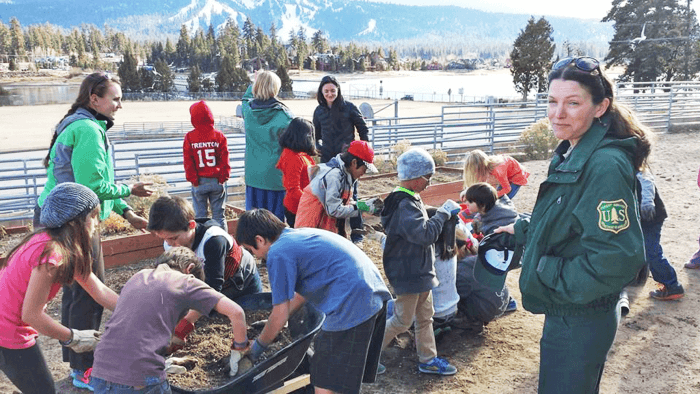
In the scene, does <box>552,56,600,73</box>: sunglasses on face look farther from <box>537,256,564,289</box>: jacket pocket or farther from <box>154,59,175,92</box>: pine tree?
<box>154,59,175,92</box>: pine tree

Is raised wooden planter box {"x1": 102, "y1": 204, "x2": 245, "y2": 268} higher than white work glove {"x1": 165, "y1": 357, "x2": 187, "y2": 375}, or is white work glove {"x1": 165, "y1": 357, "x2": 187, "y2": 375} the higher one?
white work glove {"x1": 165, "y1": 357, "x2": 187, "y2": 375}

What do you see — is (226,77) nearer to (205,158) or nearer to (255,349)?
(205,158)

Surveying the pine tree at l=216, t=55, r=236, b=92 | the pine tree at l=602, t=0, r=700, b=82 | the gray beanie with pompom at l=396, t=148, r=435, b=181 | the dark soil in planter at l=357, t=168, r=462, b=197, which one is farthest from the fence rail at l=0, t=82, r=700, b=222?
the pine tree at l=216, t=55, r=236, b=92

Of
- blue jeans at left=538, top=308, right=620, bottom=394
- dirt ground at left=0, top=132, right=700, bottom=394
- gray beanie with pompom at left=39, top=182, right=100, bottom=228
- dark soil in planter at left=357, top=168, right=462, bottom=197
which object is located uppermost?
gray beanie with pompom at left=39, top=182, right=100, bottom=228

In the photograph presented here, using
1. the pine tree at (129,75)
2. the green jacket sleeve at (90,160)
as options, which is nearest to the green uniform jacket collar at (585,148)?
the green jacket sleeve at (90,160)

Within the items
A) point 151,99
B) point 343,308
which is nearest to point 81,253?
point 343,308

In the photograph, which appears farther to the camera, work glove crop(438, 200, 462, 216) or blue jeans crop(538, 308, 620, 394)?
work glove crop(438, 200, 462, 216)

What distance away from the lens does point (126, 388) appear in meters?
2.33

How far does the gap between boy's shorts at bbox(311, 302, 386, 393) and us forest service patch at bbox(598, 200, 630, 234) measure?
123 centimetres

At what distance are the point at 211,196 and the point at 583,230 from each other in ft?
14.0

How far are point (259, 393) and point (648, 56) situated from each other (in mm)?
42211

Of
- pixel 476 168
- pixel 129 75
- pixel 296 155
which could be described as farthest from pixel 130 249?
pixel 129 75

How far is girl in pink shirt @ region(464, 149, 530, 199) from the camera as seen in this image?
502cm

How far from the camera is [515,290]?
517 centimetres
